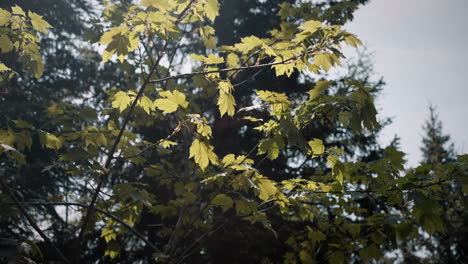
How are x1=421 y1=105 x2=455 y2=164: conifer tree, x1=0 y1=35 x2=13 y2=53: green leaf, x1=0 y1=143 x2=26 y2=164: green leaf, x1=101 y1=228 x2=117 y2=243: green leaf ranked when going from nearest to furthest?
1. x1=0 y1=143 x2=26 y2=164: green leaf
2. x1=0 y1=35 x2=13 y2=53: green leaf
3. x1=101 y1=228 x2=117 y2=243: green leaf
4. x1=421 y1=105 x2=455 y2=164: conifer tree

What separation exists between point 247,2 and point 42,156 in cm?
759

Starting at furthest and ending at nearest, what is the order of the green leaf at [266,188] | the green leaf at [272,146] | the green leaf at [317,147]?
1. the green leaf at [266,188]
2. the green leaf at [317,147]
3. the green leaf at [272,146]

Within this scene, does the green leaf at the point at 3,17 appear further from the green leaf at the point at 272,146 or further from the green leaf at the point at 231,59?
the green leaf at the point at 272,146

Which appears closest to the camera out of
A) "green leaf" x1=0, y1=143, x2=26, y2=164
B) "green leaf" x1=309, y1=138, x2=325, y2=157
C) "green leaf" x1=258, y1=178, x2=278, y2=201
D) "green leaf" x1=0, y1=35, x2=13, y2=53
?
"green leaf" x1=0, y1=143, x2=26, y2=164

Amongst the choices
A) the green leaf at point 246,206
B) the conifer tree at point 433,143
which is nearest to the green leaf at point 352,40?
the green leaf at point 246,206

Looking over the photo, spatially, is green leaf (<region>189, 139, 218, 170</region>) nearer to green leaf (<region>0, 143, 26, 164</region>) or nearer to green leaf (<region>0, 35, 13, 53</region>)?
green leaf (<region>0, 143, 26, 164</region>)

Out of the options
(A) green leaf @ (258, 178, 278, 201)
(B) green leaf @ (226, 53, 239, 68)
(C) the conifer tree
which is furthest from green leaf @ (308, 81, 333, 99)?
(C) the conifer tree

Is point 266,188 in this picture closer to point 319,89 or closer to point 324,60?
point 319,89

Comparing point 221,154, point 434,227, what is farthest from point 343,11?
point 221,154

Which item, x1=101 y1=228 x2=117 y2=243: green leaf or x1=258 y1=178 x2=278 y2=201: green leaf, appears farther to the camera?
x1=101 y1=228 x2=117 y2=243: green leaf

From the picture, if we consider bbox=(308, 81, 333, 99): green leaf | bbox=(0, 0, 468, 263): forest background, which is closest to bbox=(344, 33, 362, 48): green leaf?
bbox=(0, 0, 468, 263): forest background

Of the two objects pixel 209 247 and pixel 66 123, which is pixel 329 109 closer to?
pixel 66 123

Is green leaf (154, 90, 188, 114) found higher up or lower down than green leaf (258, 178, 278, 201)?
higher up

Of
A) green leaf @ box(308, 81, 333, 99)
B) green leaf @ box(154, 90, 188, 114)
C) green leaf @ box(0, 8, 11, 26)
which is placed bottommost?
green leaf @ box(308, 81, 333, 99)
